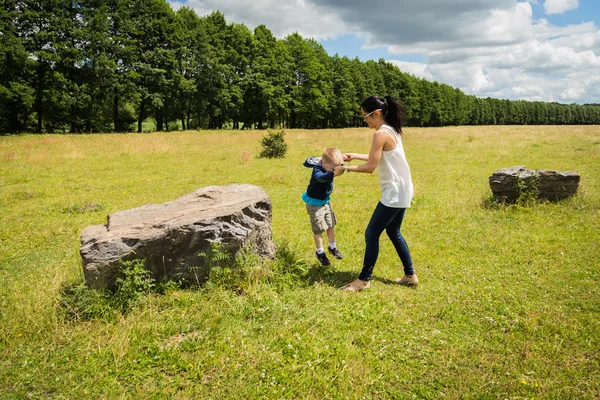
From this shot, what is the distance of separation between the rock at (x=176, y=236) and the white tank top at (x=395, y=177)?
Result: 214 centimetres

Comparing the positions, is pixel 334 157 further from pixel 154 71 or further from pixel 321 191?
pixel 154 71

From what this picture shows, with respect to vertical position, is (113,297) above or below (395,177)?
below

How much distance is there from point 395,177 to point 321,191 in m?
1.36

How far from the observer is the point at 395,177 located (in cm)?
478

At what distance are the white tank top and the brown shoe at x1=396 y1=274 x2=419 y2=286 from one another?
1.40 m

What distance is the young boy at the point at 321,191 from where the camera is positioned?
17.6 ft

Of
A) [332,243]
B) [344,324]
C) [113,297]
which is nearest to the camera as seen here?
[344,324]

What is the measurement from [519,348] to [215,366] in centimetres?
349

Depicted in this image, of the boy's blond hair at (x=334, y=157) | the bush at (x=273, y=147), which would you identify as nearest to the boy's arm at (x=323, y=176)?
the boy's blond hair at (x=334, y=157)

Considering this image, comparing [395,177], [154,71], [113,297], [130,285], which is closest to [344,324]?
[395,177]

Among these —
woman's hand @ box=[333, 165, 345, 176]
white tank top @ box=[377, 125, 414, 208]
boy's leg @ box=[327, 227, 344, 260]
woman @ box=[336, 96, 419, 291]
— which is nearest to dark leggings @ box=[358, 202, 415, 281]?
woman @ box=[336, 96, 419, 291]

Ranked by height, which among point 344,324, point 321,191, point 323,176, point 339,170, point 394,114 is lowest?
point 344,324

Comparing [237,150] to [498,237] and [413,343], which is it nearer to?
[498,237]

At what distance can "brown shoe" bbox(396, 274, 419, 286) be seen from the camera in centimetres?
550
